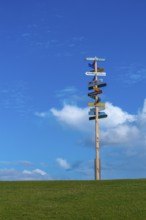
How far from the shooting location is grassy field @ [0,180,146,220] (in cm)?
1792

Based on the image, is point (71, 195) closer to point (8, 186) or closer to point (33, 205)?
point (33, 205)

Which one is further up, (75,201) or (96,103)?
(96,103)

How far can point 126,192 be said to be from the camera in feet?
75.4

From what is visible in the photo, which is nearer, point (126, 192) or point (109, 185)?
point (126, 192)

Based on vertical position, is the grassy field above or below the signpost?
below

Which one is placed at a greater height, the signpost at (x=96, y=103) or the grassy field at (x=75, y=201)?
the signpost at (x=96, y=103)

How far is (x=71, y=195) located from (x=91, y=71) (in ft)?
60.9

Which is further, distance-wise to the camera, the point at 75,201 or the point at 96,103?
the point at 96,103

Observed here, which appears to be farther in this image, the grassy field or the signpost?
the signpost

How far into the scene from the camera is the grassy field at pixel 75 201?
17.9m

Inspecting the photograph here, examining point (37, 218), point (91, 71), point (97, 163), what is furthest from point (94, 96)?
point (37, 218)

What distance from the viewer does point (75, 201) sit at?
68.2 ft

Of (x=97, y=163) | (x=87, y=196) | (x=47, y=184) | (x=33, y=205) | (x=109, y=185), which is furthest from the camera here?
(x=97, y=163)

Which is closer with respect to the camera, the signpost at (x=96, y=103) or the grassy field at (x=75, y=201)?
the grassy field at (x=75, y=201)
